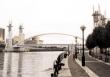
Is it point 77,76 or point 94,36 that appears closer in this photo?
point 77,76

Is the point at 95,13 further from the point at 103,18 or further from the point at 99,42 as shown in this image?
the point at 99,42

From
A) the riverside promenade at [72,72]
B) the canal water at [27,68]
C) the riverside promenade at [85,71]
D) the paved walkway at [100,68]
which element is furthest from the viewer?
the canal water at [27,68]

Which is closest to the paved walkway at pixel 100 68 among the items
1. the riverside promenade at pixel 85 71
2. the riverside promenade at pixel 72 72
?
the riverside promenade at pixel 85 71

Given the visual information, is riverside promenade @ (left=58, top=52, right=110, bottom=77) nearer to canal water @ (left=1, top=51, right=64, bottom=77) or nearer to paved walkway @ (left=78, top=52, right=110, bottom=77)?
paved walkway @ (left=78, top=52, right=110, bottom=77)

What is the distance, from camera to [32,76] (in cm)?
4006

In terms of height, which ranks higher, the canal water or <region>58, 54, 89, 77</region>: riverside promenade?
<region>58, 54, 89, 77</region>: riverside promenade

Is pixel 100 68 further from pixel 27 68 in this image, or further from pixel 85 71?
pixel 27 68

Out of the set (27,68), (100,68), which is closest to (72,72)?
(100,68)

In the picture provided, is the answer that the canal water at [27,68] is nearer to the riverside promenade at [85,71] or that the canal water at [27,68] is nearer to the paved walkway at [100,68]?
the riverside promenade at [85,71]

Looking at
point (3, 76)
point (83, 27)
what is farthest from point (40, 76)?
point (83, 27)

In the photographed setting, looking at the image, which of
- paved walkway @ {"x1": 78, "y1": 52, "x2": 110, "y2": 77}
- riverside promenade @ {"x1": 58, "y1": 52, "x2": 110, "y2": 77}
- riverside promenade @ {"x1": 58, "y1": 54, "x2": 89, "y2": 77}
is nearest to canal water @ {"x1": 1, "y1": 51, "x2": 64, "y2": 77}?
riverside promenade @ {"x1": 58, "y1": 54, "x2": 89, "y2": 77}

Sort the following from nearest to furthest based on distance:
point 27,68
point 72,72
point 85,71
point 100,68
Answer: point 72,72 → point 85,71 → point 100,68 → point 27,68

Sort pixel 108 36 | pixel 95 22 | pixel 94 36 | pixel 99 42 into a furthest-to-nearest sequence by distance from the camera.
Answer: pixel 95 22, pixel 94 36, pixel 99 42, pixel 108 36

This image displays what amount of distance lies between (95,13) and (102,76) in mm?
128876
